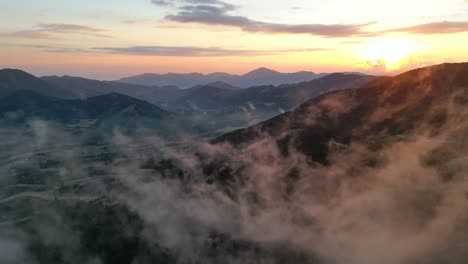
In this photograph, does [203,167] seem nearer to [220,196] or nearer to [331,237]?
[220,196]

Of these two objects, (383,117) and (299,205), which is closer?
(299,205)

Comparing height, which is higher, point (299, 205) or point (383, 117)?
point (383, 117)

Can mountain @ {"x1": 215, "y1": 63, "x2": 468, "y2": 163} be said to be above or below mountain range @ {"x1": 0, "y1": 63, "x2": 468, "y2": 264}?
above

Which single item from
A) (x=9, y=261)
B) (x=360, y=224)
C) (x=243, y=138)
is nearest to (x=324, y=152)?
(x=360, y=224)

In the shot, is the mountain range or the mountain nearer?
the mountain range

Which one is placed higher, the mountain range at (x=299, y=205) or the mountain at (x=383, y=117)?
the mountain at (x=383, y=117)

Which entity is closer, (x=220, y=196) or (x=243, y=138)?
(x=220, y=196)

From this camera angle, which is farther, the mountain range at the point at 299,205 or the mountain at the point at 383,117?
the mountain at the point at 383,117

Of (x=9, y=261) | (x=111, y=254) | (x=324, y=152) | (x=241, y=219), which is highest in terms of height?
(x=324, y=152)
